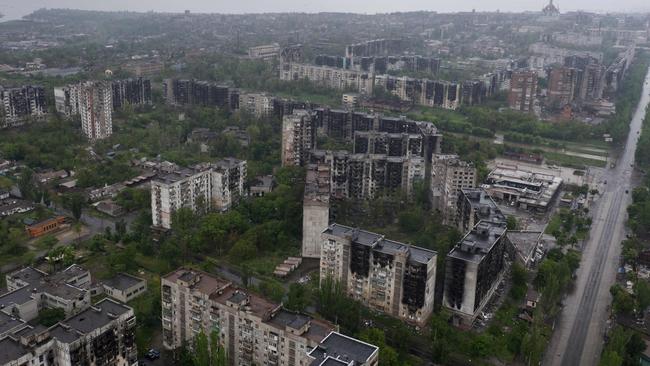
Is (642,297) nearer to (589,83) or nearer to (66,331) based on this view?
(66,331)

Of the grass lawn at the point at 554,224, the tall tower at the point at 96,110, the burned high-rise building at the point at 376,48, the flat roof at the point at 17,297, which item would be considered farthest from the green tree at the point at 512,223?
the burned high-rise building at the point at 376,48

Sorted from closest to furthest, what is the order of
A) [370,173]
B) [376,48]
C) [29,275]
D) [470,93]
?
Result: [29,275]
[370,173]
[470,93]
[376,48]

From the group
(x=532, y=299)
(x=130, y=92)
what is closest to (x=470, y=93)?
(x=130, y=92)

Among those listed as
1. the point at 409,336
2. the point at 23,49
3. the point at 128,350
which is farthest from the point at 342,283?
the point at 23,49

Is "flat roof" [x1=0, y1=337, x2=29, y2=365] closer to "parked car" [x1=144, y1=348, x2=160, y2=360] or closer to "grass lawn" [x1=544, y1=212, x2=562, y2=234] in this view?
"parked car" [x1=144, y1=348, x2=160, y2=360]

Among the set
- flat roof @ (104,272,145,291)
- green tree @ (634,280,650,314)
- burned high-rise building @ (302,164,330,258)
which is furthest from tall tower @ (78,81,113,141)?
green tree @ (634,280,650,314)

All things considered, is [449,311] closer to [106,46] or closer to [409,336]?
[409,336]
